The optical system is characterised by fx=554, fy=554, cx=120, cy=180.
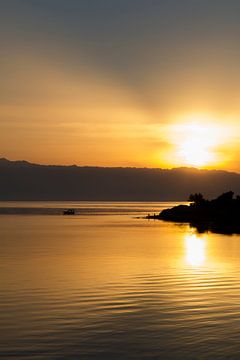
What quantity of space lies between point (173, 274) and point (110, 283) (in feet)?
32.3

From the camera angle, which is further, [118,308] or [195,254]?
[195,254]

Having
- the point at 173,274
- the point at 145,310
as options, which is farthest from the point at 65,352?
the point at 173,274

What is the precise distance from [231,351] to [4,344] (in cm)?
1083

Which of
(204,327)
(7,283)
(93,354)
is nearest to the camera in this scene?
(93,354)

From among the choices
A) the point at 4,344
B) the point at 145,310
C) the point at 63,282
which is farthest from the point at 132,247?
the point at 4,344

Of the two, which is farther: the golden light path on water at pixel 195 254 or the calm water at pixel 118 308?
the golden light path on water at pixel 195 254

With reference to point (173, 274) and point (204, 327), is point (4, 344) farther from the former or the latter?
point (173, 274)

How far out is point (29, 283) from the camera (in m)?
47.2

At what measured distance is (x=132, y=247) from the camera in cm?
8775

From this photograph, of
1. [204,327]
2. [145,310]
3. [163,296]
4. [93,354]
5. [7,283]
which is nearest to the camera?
[93,354]

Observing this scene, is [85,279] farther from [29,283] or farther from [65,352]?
[65,352]

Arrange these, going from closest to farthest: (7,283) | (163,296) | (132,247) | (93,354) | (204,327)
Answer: (93,354)
(204,327)
(163,296)
(7,283)
(132,247)

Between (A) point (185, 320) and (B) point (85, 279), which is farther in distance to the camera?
(B) point (85, 279)

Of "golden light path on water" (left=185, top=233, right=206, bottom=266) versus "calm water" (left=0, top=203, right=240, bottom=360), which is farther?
"golden light path on water" (left=185, top=233, right=206, bottom=266)
